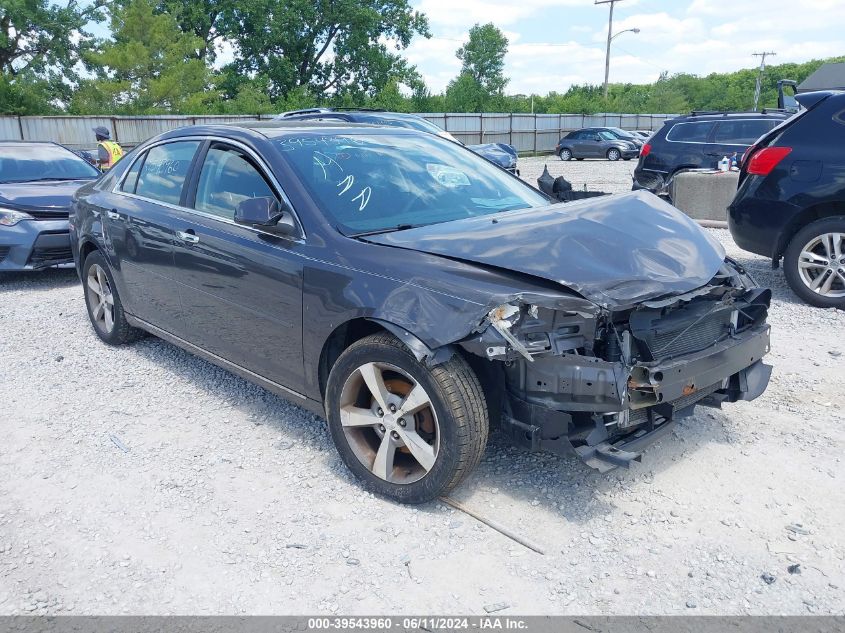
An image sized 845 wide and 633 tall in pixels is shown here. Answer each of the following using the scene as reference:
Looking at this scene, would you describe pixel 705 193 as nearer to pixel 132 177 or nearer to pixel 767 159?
pixel 767 159

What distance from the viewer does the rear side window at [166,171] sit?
14.9 ft

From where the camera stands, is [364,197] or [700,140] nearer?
[364,197]

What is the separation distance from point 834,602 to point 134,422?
368 centimetres

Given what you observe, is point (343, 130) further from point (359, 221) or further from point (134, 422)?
point (134, 422)

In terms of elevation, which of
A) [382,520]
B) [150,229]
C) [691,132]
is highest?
[691,132]

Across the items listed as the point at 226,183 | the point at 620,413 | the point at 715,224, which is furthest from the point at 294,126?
the point at 715,224

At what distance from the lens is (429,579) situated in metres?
2.77

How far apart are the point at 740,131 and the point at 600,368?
1158 centimetres

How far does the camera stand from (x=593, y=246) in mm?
3264

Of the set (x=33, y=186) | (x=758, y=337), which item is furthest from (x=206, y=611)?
(x=33, y=186)

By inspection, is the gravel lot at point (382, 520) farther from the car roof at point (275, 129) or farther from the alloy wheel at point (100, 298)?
the car roof at point (275, 129)

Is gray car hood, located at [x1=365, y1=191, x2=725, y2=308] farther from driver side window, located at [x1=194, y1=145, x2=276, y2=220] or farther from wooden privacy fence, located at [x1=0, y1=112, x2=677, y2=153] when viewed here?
wooden privacy fence, located at [x1=0, y1=112, x2=677, y2=153]

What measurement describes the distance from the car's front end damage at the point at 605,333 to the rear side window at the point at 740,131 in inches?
404

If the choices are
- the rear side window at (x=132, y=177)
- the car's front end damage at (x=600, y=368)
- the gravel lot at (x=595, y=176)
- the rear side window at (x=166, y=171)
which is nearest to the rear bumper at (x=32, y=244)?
the rear side window at (x=132, y=177)
